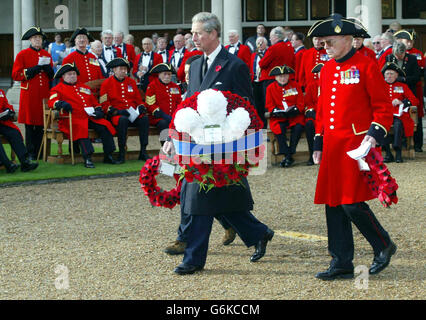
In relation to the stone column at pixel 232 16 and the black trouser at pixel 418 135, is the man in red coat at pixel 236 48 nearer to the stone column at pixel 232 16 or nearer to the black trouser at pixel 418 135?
the black trouser at pixel 418 135

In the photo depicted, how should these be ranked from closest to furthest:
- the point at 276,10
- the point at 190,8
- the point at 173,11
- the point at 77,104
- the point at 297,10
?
1. the point at 77,104
2. the point at 297,10
3. the point at 276,10
4. the point at 190,8
5. the point at 173,11

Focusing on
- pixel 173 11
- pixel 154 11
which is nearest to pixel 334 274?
pixel 173 11

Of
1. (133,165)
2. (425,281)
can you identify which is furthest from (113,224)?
(133,165)

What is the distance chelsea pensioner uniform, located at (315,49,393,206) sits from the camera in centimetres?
512

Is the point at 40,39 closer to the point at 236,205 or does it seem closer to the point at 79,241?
the point at 79,241

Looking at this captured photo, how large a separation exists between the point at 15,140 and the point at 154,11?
55.7 feet

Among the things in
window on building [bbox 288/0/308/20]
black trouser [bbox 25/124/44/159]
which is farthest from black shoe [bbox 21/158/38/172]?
window on building [bbox 288/0/308/20]

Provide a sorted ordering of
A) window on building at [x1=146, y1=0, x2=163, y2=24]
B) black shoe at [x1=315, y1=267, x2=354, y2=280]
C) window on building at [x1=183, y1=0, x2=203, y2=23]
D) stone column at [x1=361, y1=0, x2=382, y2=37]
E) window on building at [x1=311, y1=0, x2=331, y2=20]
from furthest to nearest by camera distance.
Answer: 1. window on building at [x1=146, y1=0, x2=163, y2=24]
2. window on building at [x1=183, y1=0, x2=203, y2=23]
3. window on building at [x1=311, y1=0, x2=331, y2=20]
4. stone column at [x1=361, y1=0, x2=382, y2=37]
5. black shoe at [x1=315, y1=267, x2=354, y2=280]

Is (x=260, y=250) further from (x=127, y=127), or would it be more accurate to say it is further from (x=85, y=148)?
(x=127, y=127)

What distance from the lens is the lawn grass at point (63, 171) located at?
10.2 meters

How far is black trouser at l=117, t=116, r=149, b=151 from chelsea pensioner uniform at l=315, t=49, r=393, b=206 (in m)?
6.69

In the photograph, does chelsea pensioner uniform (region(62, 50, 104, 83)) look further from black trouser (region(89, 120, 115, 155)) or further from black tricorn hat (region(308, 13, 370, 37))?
black tricorn hat (region(308, 13, 370, 37))

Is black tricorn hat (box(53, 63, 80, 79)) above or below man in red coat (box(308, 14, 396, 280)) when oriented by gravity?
above

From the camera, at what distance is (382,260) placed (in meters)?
5.30
